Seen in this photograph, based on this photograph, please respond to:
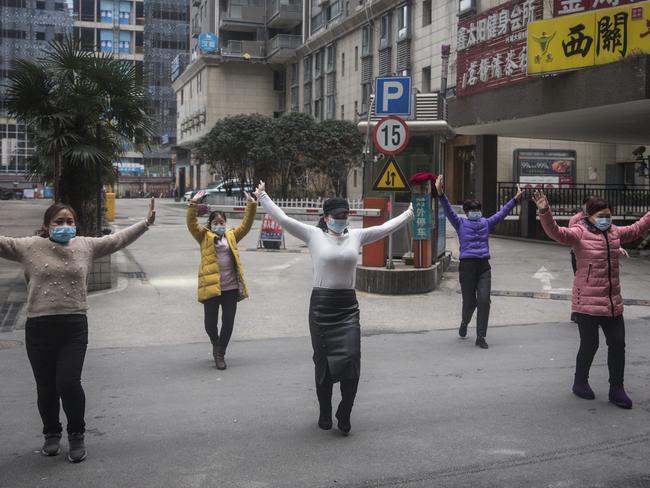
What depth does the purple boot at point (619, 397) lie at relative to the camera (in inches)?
250

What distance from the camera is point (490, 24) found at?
21.8m

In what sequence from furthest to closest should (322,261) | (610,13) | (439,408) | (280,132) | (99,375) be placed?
(280,132), (610,13), (99,375), (439,408), (322,261)

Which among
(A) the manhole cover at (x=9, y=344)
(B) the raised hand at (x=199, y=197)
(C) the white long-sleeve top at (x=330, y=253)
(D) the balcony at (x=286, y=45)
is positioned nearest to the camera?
(C) the white long-sleeve top at (x=330, y=253)

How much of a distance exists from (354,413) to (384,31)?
39.9 meters

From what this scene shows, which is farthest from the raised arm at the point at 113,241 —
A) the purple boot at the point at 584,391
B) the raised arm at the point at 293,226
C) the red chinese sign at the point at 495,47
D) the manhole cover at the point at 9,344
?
the red chinese sign at the point at 495,47

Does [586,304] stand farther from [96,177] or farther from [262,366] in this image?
[96,177]

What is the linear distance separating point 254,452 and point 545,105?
1584 cm

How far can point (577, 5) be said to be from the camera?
61.8 ft

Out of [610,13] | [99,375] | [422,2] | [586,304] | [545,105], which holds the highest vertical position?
[422,2]

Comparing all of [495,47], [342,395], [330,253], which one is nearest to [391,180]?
[330,253]

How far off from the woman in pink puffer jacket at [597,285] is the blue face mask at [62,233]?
3551 millimetres

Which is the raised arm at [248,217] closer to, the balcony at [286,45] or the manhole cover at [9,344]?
the manhole cover at [9,344]

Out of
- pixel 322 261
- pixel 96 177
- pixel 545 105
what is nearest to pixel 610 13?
pixel 545 105

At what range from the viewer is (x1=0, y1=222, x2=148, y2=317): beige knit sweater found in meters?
5.09
